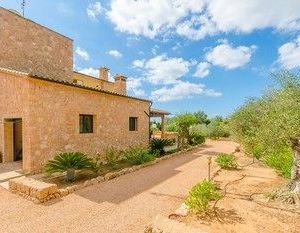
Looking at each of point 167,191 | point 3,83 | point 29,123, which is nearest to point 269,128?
A: point 167,191

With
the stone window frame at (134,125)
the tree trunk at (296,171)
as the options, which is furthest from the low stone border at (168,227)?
the stone window frame at (134,125)

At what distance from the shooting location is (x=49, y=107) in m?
10.3

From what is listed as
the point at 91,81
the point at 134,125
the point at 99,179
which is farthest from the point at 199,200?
the point at 91,81

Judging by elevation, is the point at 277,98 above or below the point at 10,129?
above

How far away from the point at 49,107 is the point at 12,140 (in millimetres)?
3867

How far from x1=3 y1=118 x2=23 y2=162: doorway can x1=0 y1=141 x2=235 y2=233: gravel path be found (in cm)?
478

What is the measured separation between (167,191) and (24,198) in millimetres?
4462

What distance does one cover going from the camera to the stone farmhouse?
9.81 m

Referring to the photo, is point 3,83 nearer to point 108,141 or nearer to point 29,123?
point 29,123

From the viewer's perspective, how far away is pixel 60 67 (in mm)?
17688

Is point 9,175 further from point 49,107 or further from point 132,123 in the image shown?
point 132,123

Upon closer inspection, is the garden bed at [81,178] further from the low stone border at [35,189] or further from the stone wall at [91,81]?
the stone wall at [91,81]

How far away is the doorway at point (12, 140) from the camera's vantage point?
12.2m

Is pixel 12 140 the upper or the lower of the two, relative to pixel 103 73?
lower
